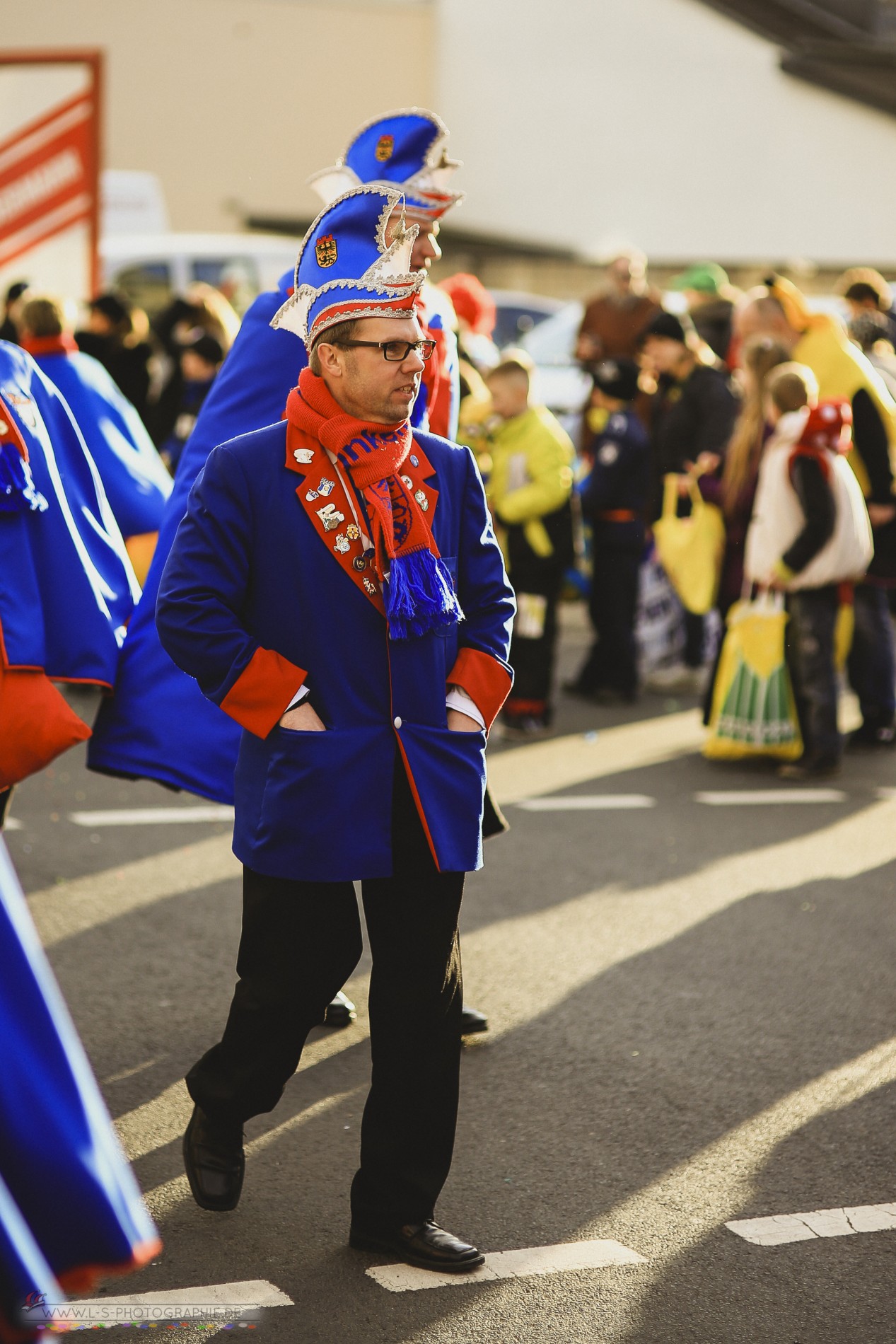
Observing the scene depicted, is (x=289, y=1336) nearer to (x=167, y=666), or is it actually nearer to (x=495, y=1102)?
(x=495, y=1102)

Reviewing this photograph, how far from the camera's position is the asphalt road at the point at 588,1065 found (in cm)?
335

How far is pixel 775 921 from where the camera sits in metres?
5.84

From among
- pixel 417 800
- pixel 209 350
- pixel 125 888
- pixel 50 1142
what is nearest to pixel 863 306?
pixel 209 350

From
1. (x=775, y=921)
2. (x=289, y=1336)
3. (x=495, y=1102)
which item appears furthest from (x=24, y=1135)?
(x=775, y=921)

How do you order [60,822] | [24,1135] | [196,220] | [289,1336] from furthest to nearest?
[196,220]
[60,822]
[289,1336]
[24,1135]

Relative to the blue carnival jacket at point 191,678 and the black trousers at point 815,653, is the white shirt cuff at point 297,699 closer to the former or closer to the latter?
the blue carnival jacket at point 191,678

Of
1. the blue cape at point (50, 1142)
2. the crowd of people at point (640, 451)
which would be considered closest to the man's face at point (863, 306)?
the crowd of people at point (640, 451)

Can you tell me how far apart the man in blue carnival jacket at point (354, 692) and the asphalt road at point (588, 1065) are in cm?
29

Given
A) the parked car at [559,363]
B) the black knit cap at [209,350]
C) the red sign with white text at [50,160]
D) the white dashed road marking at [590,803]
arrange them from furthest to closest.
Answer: the parked car at [559,363] → the red sign with white text at [50,160] → the black knit cap at [209,350] → the white dashed road marking at [590,803]

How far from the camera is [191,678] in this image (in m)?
4.35

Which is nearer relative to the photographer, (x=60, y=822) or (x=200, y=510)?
(x=200, y=510)

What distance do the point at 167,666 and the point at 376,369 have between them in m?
1.32

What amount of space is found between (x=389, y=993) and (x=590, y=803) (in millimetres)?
4146

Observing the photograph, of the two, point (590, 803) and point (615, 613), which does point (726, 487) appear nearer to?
point (615, 613)
